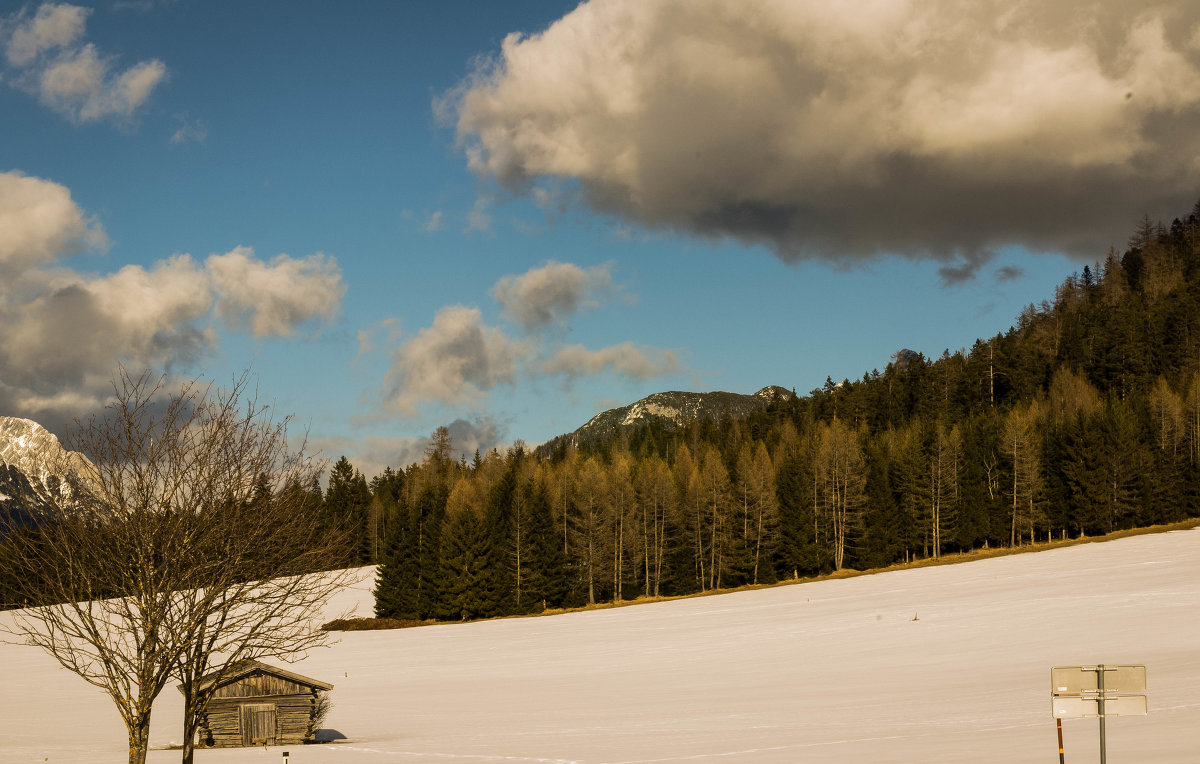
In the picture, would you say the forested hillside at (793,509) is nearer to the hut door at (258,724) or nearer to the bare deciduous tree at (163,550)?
the hut door at (258,724)

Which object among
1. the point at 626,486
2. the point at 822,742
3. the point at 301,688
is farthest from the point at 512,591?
the point at 822,742

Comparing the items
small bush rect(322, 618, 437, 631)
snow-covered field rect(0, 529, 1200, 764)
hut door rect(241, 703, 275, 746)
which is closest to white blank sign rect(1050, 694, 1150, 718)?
snow-covered field rect(0, 529, 1200, 764)

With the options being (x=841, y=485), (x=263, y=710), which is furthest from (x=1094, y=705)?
(x=841, y=485)

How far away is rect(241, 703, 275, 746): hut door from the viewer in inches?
1407

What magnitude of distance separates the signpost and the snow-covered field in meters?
8.07

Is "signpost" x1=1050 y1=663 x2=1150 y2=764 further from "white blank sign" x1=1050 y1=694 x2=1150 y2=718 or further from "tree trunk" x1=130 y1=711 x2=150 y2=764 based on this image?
"tree trunk" x1=130 y1=711 x2=150 y2=764

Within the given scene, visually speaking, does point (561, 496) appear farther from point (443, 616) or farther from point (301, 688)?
point (301, 688)

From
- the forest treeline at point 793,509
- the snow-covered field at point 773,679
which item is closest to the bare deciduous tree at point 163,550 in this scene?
A: the snow-covered field at point 773,679

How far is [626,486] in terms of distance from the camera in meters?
101

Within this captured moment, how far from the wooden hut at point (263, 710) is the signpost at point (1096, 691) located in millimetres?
29587

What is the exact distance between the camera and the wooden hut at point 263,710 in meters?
35.7

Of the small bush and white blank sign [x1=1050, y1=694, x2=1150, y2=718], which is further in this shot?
the small bush

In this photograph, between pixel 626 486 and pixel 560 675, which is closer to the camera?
pixel 560 675

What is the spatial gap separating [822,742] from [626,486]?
7481 cm
